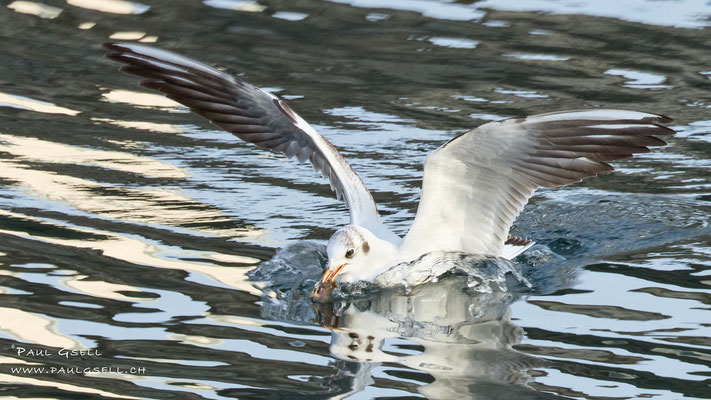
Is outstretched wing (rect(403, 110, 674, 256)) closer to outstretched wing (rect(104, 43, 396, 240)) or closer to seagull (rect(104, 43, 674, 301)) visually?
seagull (rect(104, 43, 674, 301))

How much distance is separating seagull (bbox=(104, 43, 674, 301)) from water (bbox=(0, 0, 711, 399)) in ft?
1.05

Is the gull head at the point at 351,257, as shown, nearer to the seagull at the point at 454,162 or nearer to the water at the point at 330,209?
the seagull at the point at 454,162

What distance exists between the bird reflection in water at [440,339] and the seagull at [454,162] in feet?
0.94

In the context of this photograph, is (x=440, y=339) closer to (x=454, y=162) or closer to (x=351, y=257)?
(x=454, y=162)

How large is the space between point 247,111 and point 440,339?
10.2ft

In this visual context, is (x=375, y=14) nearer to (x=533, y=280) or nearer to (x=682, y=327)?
(x=533, y=280)

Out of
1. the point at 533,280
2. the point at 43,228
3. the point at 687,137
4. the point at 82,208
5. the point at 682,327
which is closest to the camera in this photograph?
the point at 682,327

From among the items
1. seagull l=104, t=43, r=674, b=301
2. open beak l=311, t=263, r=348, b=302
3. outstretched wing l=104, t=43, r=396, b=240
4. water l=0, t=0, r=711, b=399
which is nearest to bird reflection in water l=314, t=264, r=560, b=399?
water l=0, t=0, r=711, b=399

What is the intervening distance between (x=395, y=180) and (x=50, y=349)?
4742 millimetres

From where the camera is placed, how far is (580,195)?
10.1 meters

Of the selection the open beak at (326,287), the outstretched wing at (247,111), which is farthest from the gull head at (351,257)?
the outstretched wing at (247,111)

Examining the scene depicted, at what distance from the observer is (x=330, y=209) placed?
393 inches

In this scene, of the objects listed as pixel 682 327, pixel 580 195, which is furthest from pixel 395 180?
pixel 682 327

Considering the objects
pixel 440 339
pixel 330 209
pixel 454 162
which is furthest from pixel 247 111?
pixel 440 339
